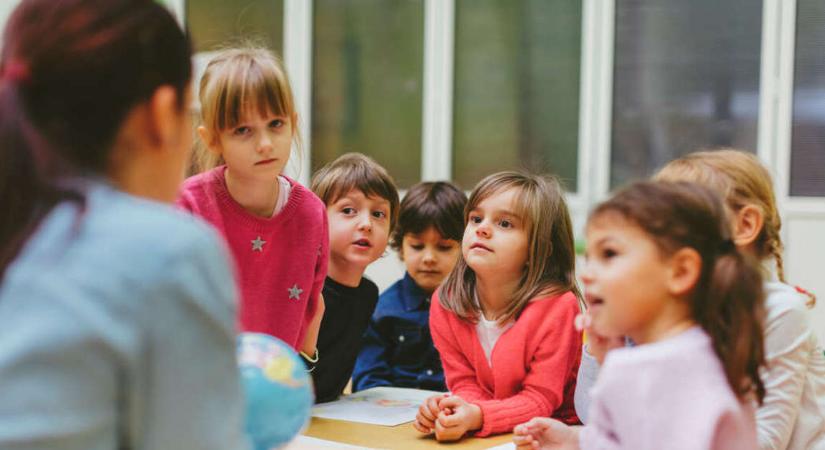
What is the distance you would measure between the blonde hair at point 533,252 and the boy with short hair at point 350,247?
30cm

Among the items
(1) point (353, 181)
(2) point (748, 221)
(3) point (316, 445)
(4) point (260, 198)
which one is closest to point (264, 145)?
(4) point (260, 198)

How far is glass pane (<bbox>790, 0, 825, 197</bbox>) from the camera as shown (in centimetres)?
429

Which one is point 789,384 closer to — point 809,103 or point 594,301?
point 594,301

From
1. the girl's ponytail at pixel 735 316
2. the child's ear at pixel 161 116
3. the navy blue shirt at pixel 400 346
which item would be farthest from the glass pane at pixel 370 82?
the child's ear at pixel 161 116

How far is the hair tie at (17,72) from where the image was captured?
0.95 m

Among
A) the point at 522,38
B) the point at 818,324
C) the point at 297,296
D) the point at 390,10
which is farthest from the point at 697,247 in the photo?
the point at 390,10

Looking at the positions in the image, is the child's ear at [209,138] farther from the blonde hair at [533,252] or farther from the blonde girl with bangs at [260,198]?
the blonde hair at [533,252]

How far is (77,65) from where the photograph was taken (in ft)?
3.09

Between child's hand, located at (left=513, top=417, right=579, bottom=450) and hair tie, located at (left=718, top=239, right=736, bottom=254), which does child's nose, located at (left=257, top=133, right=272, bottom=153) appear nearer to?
child's hand, located at (left=513, top=417, right=579, bottom=450)

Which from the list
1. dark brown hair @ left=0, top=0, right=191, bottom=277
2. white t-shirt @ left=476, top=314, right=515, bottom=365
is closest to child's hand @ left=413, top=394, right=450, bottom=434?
white t-shirt @ left=476, top=314, right=515, bottom=365

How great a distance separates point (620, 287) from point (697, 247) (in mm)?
124

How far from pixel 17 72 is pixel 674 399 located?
907mm

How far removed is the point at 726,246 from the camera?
1274 mm

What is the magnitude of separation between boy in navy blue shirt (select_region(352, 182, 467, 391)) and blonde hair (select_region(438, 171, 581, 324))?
365 mm
